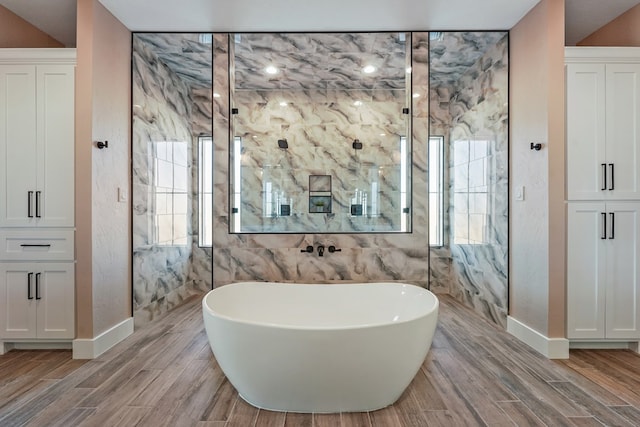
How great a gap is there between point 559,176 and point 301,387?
7.65ft

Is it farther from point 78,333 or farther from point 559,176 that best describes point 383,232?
point 78,333

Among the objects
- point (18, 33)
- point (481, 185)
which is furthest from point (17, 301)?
point (481, 185)

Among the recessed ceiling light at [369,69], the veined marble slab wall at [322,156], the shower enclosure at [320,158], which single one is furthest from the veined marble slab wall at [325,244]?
the recessed ceiling light at [369,69]

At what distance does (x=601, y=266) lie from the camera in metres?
2.71

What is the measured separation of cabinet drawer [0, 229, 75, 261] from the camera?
106 inches

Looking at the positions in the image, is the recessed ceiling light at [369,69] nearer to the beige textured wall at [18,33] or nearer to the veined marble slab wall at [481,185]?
the veined marble slab wall at [481,185]

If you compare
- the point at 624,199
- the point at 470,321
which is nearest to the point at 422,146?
the point at 624,199

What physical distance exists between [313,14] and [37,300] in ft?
10.1

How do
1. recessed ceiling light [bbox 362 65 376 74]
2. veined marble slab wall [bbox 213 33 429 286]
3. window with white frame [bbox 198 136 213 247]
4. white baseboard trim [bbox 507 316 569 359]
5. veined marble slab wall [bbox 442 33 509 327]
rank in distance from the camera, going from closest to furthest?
1. white baseboard trim [bbox 507 316 569 359]
2. veined marble slab wall [bbox 213 33 429 286]
3. veined marble slab wall [bbox 442 33 509 327]
4. recessed ceiling light [bbox 362 65 376 74]
5. window with white frame [bbox 198 136 213 247]

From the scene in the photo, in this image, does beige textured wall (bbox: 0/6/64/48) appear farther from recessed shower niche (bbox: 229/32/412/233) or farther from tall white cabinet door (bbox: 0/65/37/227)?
recessed shower niche (bbox: 229/32/412/233)

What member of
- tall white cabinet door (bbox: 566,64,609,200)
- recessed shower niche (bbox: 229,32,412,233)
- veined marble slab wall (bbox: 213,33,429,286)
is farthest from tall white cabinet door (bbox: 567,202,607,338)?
recessed shower niche (bbox: 229,32,412,233)

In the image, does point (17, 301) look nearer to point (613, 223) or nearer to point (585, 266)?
point (585, 266)

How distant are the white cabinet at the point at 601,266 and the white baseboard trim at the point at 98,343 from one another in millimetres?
3514

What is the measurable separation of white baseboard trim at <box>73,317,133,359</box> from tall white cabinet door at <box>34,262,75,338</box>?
147 mm
